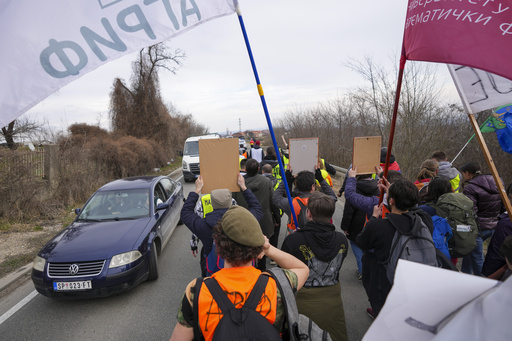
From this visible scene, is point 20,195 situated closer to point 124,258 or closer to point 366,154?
point 124,258

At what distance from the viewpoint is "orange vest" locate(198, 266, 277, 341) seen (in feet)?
4.28

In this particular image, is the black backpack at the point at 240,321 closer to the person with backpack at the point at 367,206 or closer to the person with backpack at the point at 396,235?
the person with backpack at the point at 396,235

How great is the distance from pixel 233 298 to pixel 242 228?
37 cm

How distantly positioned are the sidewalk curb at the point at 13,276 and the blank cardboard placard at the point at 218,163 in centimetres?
426

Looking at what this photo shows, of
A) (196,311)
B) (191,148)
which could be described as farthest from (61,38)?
(191,148)

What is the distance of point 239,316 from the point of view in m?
1.27

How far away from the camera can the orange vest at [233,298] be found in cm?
131

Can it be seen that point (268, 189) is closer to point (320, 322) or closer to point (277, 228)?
point (277, 228)

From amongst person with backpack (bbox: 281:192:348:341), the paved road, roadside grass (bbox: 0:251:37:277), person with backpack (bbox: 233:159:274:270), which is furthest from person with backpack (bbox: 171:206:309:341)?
roadside grass (bbox: 0:251:37:277)

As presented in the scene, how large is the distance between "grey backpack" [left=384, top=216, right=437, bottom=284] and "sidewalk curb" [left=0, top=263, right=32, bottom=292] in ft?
19.1

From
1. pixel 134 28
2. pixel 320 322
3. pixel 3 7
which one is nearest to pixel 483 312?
pixel 320 322

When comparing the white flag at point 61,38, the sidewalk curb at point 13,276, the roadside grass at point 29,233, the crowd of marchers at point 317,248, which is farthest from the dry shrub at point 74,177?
the white flag at point 61,38

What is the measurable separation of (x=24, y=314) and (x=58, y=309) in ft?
1.37

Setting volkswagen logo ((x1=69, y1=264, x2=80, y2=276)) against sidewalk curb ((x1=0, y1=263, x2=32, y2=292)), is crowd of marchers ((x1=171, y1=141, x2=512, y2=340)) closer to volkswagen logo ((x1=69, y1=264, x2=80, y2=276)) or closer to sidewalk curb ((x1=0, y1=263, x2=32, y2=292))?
volkswagen logo ((x1=69, y1=264, x2=80, y2=276))
